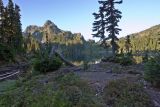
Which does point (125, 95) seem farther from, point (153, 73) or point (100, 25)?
point (100, 25)

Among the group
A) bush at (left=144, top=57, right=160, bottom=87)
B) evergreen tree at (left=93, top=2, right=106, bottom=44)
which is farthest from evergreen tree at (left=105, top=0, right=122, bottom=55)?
bush at (left=144, top=57, right=160, bottom=87)

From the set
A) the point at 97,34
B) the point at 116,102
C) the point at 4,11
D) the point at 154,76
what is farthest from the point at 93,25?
the point at 116,102

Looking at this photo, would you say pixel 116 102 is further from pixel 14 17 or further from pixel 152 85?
pixel 14 17

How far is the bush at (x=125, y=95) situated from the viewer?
1181cm

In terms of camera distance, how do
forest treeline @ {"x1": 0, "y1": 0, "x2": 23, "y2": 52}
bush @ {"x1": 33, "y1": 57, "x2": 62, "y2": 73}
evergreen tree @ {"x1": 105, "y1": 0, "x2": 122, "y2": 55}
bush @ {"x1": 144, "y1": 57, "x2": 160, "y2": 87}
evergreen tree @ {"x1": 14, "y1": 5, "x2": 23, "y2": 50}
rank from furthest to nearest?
evergreen tree @ {"x1": 14, "y1": 5, "x2": 23, "y2": 50}, forest treeline @ {"x1": 0, "y1": 0, "x2": 23, "y2": 52}, evergreen tree @ {"x1": 105, "y1": 0, "x2": 122, "y2": 55}, bush @ {"x1": 33, "y1": 57, "x2": 62, "y2": 73}, bush @ {"x1": 144, "y1": 57, "x2": 160, "y2": 87}

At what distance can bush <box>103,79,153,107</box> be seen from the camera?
11.8 m

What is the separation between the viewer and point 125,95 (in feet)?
40.8

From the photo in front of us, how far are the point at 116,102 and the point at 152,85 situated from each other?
406cm

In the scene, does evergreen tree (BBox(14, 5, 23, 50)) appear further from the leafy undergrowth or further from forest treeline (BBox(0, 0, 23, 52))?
the leafy undergrowth

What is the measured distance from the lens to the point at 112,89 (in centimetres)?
1288

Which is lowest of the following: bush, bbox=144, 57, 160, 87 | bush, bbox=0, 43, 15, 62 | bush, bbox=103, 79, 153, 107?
bush, bbox=103, 79, 153, 107

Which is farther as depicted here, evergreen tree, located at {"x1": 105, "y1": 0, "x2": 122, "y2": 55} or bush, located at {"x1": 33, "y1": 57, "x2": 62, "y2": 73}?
evergreen tree, located at {"x1": 105, "y1": 0, "x2": 122, "y2": 55}

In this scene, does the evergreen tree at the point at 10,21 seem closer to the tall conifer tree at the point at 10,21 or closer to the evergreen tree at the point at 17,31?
the tall conifer tree at the point at 10,21

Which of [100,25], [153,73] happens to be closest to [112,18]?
[100,25]
